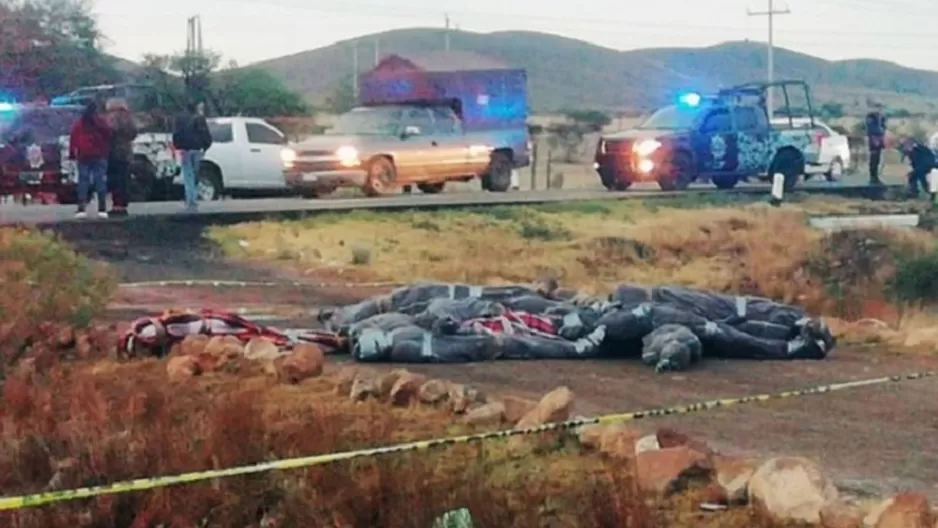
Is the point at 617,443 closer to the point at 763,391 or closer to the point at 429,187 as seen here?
the point at 763,391

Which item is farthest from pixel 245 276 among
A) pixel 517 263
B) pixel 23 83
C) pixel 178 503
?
pixel 23 83

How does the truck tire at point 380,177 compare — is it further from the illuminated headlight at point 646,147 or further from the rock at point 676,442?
the rock at point 676,442

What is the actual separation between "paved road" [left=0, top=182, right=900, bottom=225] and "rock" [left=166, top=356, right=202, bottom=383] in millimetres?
10192

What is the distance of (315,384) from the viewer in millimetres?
10719

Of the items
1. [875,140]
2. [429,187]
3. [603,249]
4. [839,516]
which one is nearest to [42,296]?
[839,516]

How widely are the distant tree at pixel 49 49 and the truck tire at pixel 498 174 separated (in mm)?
14947

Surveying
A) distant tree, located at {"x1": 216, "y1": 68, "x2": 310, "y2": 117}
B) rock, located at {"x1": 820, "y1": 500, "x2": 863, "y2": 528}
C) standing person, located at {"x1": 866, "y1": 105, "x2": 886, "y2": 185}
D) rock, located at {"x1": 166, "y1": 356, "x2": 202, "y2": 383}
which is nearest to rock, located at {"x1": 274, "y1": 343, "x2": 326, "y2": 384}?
rock, located at {"x1": 166, "y1": 356, "x2": 202, "y2": 383}

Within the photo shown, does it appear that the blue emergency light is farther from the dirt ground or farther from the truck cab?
the dirt ground

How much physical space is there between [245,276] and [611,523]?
1245 centimetres

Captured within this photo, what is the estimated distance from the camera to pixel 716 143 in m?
30.2

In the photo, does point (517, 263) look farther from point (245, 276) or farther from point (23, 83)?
point (23, 83)

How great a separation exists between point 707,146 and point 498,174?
375 centimetres

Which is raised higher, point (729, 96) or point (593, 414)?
point (729, 96)

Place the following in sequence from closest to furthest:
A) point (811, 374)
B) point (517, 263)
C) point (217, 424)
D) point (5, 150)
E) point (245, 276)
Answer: point (217, 424)
point (811, 374)
point (245, 276)
point (517, 263)
point (5, 150)
